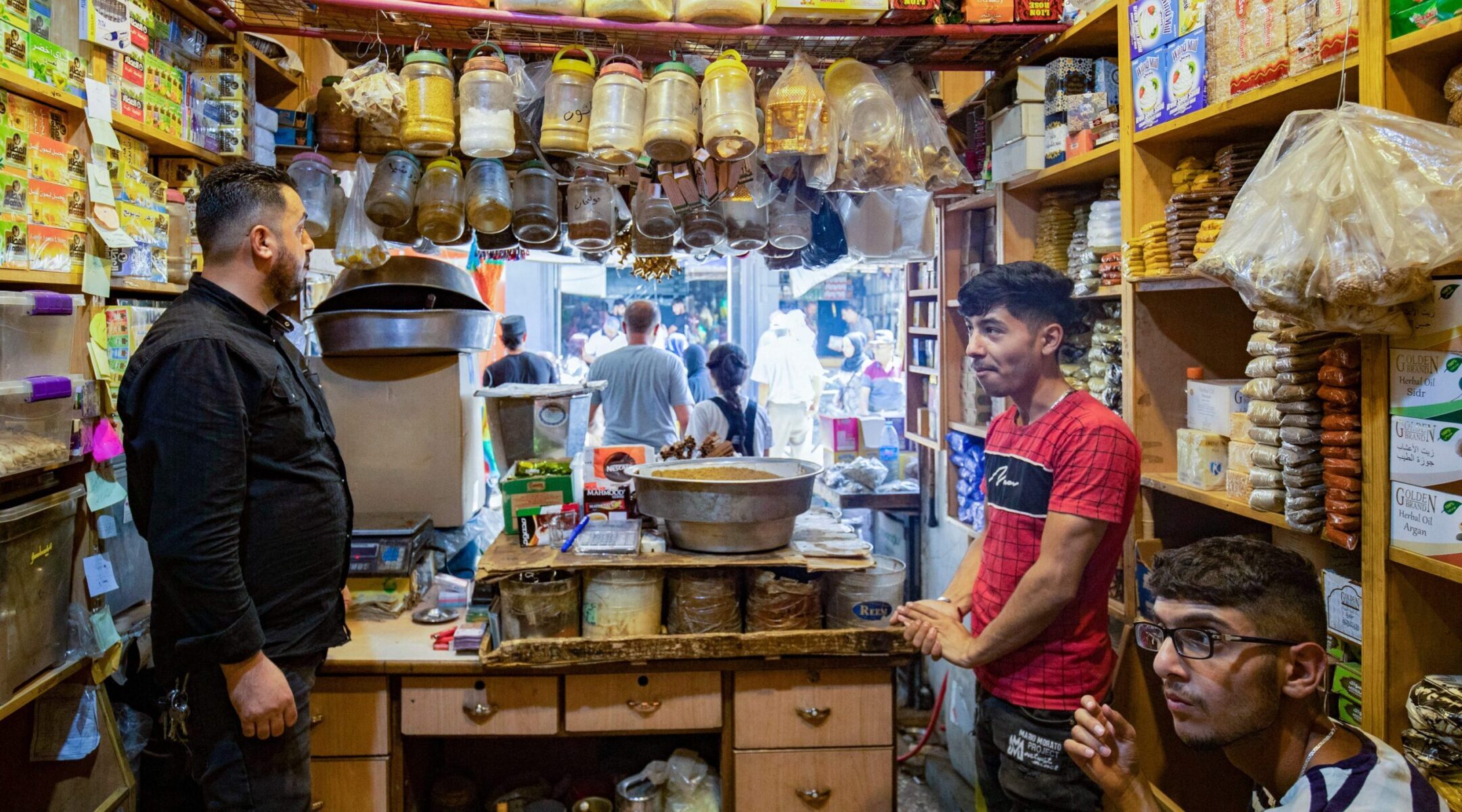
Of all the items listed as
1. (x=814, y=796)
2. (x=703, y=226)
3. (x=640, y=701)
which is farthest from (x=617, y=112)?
(x=814, y=796)

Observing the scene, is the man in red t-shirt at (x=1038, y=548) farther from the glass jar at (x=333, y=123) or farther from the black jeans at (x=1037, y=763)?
the glass jar at (x=333, y=123)

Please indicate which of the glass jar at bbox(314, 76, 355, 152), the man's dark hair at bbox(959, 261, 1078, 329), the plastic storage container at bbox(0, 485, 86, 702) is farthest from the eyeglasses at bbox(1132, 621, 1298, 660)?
the glass jar at bbox(314, 76, 355, 152)

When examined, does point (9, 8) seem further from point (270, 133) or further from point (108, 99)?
point (270, 133)

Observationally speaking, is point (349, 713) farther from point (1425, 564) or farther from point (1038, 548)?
point (1425, 564)

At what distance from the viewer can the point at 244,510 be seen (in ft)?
5.62

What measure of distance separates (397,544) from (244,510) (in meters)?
0.92

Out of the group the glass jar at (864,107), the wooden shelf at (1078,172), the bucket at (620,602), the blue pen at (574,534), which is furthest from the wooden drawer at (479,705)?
the wooden shelf at (1078,172)

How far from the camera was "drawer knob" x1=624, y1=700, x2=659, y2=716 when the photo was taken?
234 cm

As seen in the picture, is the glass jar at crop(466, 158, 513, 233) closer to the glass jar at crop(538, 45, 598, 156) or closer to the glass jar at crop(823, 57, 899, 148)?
the glass jar at crop(538, 45, 598, 156)

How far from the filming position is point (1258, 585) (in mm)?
1222

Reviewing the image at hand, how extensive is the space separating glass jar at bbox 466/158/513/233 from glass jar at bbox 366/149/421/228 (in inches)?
6.2

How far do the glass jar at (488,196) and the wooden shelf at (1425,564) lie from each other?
2.23 m

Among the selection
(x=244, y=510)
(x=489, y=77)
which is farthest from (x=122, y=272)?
(x=489, y=77)

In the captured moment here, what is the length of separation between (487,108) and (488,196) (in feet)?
0.95
